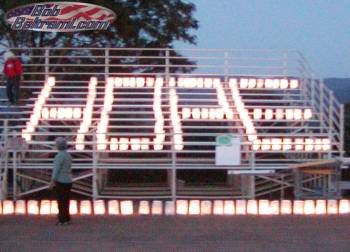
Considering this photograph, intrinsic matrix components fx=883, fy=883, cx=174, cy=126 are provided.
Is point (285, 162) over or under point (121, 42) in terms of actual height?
under

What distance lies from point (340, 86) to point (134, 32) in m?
20.9

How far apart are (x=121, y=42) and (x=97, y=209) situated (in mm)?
14229

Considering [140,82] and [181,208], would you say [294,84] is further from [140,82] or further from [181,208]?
[181,208]

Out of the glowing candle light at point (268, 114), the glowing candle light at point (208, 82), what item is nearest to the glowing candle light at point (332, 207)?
the glowing candle light at point (268, 114)

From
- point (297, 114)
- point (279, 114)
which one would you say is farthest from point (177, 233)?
point (297, 114)

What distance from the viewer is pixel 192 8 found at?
3128 centimetres

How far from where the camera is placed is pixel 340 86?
48062mm

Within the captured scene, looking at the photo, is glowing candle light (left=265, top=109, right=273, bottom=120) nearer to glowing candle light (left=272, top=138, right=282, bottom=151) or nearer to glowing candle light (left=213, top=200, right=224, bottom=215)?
glowing candle light (left=272, top=138, right=282, bottom=151)

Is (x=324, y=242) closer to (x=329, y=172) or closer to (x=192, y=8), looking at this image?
(x=329, y=172)

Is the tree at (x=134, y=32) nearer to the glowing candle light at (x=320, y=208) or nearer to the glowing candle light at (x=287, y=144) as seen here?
the glowing candle light at (x=287, y=144)

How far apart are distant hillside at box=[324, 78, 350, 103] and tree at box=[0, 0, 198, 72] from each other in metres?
15.6

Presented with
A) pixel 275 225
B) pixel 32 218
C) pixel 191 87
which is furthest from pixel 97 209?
pixel 191 87

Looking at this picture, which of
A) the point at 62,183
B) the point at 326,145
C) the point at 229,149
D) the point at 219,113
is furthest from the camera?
the point at 219,113

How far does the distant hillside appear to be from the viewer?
45553 mm
